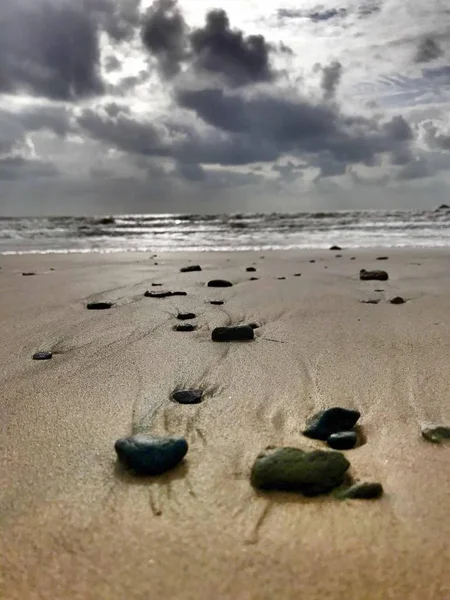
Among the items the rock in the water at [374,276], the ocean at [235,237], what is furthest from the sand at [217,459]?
the ocean at [235,237]

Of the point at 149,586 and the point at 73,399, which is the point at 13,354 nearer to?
the point at 73,399

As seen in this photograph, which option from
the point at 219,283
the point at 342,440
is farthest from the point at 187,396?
the point at 219,283

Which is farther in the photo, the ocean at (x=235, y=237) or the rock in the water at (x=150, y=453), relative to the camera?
the ocean at (x=235, y=237)

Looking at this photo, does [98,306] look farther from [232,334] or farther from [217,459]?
[217,459]

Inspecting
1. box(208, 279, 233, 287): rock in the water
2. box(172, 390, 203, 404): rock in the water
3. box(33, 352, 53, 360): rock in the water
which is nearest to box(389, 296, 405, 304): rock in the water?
box(208, 279, 233, 287): rock in the water

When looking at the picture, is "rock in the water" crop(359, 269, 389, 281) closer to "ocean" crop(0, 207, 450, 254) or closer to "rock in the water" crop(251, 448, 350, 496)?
"rock in the water" crop(251, 448, 350, 496)

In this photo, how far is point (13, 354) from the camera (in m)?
2.94

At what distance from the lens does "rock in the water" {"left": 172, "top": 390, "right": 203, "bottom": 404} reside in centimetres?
221

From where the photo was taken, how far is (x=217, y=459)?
67.9 inches

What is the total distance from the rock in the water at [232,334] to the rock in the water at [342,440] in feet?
4.42

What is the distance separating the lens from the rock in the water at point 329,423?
1.88 m

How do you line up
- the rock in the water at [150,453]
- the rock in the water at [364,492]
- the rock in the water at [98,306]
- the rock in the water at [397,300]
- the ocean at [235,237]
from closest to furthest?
the rock in the water at [364,492]
the rock in the water at [150,453]
the rock in the water at [98,306]
the rock in the water at [397,300]
the ocean at [235,237]

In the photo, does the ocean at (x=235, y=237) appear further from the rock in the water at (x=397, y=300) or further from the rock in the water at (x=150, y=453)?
the rock in the water at (x=150, y=453)

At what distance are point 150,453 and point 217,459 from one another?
211 mm
